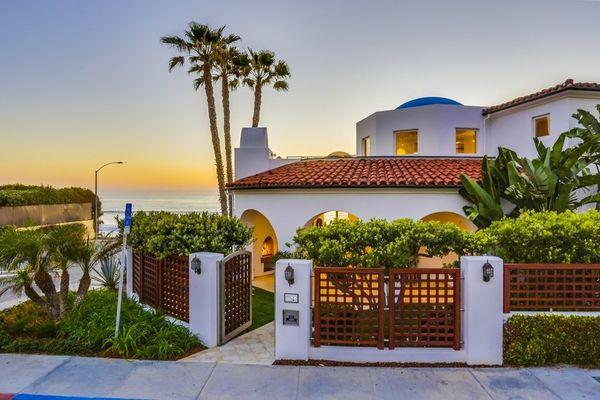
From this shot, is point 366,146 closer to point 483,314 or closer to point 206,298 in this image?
point 483,314

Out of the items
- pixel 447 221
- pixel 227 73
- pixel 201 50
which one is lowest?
pixel 447 221

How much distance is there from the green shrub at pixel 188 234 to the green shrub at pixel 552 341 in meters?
6.37

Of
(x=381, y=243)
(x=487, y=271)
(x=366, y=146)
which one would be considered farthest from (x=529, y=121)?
(x=381, y=243)

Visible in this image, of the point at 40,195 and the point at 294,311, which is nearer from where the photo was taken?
the point at 294,311

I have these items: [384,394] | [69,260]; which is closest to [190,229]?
[69,260]

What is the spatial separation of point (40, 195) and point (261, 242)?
110ft

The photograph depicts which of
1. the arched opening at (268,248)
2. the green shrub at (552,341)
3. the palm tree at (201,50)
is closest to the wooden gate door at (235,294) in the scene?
the green shrub at (552,341)

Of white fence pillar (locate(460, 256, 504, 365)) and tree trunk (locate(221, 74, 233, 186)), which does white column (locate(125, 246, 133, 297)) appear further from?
tree trunk (locate(221, 74, 233, 186))

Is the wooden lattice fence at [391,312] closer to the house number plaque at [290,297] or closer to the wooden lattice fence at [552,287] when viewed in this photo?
the house number plaque at [290,297]

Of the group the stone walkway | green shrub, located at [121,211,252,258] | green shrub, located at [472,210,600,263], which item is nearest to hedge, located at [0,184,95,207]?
green shrub, located at [121,211,252,258]

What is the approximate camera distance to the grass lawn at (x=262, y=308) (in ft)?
33.1

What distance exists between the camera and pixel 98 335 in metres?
7.90

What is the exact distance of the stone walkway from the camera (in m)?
7.48

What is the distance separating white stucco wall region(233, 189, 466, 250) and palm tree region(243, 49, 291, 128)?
15014 mm
